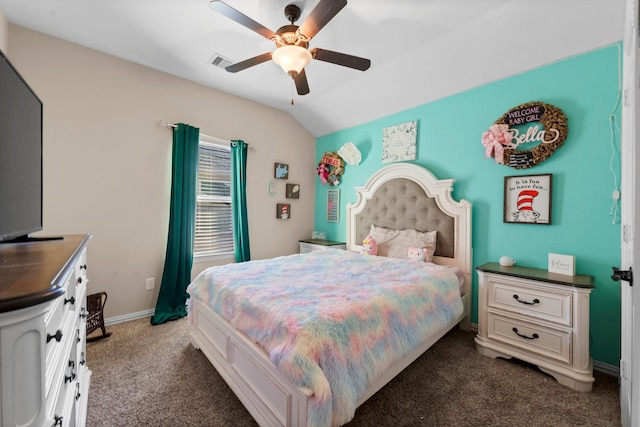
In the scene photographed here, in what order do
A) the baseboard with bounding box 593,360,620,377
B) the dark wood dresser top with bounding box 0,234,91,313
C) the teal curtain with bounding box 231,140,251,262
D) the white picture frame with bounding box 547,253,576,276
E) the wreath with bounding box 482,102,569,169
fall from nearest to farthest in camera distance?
the dark wood dresser top with bounding box 0,234,91,313, the baseboard with bounding box 593,360,620,377, the white picture frame with bounding box 547,253,576,276, the wreath with bounding box 482,102,569,169, the teal curtain with bounding box 231,140,251,262

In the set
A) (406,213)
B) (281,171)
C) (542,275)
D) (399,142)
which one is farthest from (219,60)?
(542,275)

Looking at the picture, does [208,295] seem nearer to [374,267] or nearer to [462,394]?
[374,267]

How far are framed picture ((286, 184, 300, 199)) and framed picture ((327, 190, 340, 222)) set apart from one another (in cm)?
51

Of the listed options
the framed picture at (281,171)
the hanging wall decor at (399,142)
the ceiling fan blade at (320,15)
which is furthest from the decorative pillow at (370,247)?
the ceiling fan blade at (320,15)

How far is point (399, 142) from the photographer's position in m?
3.32

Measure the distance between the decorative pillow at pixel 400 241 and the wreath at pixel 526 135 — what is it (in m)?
0.99

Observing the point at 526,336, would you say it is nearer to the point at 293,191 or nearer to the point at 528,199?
the point at 528,199

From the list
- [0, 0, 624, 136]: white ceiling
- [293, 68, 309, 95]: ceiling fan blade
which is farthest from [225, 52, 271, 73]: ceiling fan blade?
[0, 0, 624, 136]: white ceiling

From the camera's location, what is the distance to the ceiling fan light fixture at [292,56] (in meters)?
1.82

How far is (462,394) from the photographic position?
67.9 inches

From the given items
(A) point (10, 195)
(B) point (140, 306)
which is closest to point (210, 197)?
(B) point (140, 306)

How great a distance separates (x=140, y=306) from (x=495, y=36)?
4.37 m

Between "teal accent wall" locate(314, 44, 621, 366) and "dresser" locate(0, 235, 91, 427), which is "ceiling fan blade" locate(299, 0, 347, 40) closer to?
"teal accent wall" locate(314, 44, 621, 366)

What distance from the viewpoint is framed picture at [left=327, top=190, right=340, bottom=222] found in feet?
13.4
